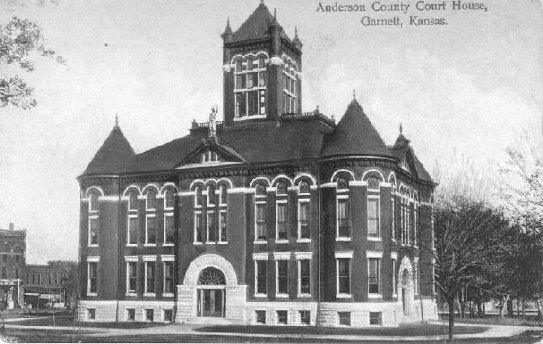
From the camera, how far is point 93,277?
44.9m

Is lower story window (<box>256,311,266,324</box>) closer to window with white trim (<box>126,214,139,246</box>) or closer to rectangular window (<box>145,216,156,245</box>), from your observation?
rectangular window (<box>145,216,156,245</box>)

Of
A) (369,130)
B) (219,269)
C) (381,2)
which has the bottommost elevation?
(219,269)

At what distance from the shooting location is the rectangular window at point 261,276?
4122 cm

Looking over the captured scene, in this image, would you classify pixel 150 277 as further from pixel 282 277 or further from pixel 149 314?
pixel 282 277

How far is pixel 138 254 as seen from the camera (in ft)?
146

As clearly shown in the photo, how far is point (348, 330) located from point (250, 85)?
1562cm

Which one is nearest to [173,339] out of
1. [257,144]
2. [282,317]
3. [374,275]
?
[282,317]

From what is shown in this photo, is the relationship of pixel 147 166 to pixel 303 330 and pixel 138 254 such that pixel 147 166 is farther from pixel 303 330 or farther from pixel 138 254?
pixel 303 330

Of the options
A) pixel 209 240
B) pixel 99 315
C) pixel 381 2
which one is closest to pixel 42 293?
pixel 99 315

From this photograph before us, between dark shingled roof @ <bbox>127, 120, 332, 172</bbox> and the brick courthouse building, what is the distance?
9cm

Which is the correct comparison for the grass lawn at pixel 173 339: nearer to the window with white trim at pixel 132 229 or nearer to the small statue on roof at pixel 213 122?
the window with white trim at pixel 132 229

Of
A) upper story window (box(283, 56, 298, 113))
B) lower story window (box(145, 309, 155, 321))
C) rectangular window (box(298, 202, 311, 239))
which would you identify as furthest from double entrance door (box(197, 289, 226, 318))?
upper story window (box(283, 56, 298, 113))

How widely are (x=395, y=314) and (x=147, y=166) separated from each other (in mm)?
16026

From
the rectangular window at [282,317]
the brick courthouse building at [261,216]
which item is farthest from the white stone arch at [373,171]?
the rectangular window at [282,317]
